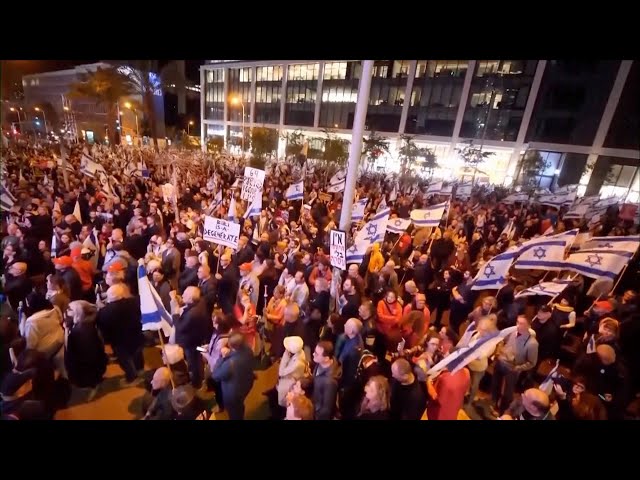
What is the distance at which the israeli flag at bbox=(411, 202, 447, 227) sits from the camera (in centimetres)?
609

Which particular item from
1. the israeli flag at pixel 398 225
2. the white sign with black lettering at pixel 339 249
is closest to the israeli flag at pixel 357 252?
the white sign with black lettering at pixel 339 249

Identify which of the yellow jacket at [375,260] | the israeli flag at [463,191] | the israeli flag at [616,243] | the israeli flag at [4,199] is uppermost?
the israeli flag at [616,243]

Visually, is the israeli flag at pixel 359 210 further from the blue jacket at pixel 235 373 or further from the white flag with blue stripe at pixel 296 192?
the blue jacket at pixel 235 373

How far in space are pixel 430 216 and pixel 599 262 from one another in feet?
8.46

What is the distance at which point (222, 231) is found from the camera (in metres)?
4.77

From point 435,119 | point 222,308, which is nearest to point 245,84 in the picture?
point 435,119

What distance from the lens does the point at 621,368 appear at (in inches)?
131

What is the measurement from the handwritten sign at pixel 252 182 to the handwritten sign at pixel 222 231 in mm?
1398

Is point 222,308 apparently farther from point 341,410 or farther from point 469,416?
point 469,416

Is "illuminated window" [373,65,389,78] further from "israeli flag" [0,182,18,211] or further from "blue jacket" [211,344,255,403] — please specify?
"blue jacket" [211,344,255,403]

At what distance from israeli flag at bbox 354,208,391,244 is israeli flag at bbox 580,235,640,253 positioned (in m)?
2.78

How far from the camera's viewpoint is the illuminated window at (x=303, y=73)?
83.5ft

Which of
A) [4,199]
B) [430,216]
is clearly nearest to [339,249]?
[430,216]

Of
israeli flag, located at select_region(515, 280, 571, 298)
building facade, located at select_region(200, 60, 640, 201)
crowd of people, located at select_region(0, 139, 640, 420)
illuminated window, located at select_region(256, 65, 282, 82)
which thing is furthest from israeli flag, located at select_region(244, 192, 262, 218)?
illuminated window, located at select_region(256, 65, 282, 82)
